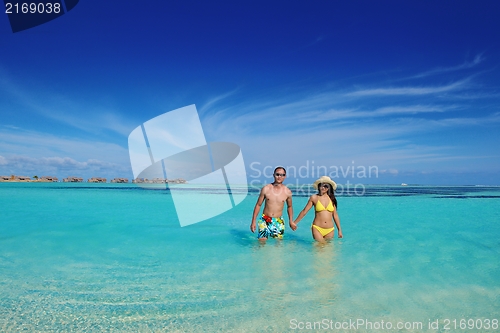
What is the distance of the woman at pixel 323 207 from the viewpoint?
734cm

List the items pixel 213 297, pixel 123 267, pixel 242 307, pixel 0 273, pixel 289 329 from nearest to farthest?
1. pixel 289 329
2. pixel 242 307
3. pixel 213 297
4. pixel 0 273
5. pixel 123 267

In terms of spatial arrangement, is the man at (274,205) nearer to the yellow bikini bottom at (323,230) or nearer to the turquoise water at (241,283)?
the turquoise water at (241,283)

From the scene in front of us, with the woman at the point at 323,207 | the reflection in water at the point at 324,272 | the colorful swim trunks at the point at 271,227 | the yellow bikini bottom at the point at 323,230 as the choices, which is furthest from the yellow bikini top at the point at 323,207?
the colorful swim trunks at the point at 271,227

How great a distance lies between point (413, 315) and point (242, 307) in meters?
1.97

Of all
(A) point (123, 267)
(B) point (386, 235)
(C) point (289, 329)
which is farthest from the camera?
(B) point (386, 235)

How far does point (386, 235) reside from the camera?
9281 mm

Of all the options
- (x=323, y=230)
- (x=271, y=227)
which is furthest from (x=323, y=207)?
(x=271, y=227)

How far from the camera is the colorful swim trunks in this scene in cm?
766

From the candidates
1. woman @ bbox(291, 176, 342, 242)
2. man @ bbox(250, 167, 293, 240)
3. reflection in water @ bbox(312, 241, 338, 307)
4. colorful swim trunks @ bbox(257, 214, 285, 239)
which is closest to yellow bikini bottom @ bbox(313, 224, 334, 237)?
woman @ bbox(291, 176, 342, 242)

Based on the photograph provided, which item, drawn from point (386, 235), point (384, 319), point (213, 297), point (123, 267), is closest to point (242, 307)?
point (213, 297)

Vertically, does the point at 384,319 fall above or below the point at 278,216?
below

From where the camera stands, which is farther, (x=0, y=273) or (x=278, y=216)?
(x=278, y=216)

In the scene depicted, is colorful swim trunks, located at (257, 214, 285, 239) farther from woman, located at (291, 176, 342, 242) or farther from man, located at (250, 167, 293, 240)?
woman, located at (291, 176, 342, 242)

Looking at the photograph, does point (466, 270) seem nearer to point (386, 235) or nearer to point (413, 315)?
point (413, 315)
